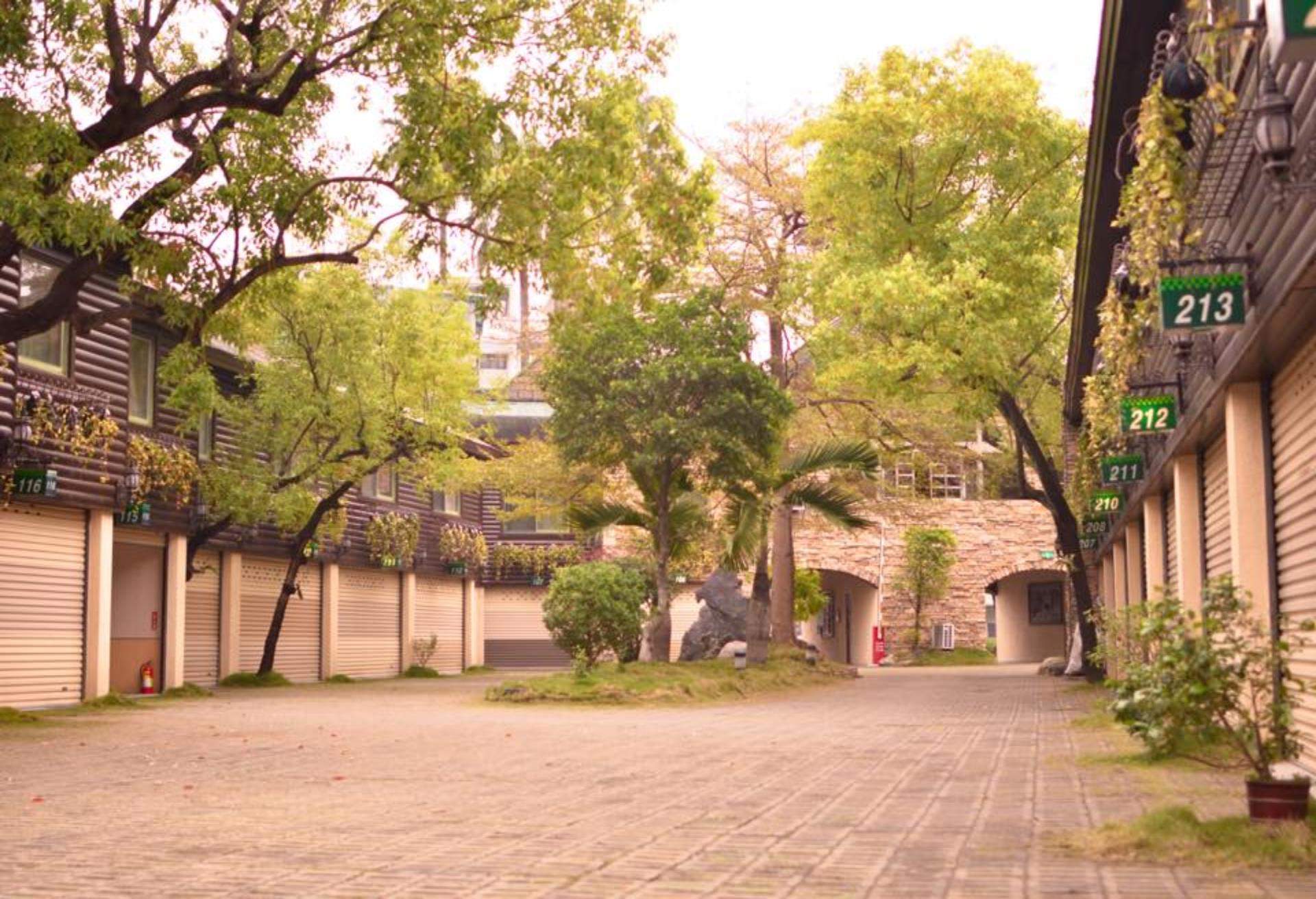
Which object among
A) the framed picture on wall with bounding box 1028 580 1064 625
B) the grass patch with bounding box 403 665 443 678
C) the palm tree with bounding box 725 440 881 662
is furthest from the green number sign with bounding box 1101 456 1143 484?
the framed picture on wall with bounding box 1028 580 1064 625

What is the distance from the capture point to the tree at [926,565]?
145 feet

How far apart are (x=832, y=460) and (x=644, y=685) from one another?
6637 mm

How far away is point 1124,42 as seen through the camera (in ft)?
36.0

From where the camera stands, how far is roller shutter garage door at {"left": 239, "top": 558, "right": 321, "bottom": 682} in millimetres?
29453

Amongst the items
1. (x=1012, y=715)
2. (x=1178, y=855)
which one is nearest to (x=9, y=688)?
(x=1012, y=715)

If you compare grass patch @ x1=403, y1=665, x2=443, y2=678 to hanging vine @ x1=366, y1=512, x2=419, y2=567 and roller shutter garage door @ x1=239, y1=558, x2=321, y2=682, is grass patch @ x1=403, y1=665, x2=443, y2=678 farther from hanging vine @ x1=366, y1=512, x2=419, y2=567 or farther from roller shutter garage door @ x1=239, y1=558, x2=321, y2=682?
roller shutter garage door @ x1=239, y1=558, x2=321, y2=682

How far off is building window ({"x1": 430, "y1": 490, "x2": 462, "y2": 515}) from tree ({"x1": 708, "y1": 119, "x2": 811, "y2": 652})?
10.6 metres

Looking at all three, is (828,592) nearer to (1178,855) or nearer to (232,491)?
(232,491)

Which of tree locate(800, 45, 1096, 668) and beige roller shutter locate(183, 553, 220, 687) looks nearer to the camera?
tree locate(800, 45, 1096, 668)

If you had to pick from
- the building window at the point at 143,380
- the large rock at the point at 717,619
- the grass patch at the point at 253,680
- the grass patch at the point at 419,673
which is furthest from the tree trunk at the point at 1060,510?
the grass patch at the point at 419,673

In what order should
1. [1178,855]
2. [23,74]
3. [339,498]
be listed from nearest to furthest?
[1178,855]
[23,74]
[339,498]

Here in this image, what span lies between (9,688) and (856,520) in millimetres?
13136

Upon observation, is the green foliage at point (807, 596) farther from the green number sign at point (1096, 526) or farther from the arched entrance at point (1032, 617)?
the green number sign at point (1096, 526)

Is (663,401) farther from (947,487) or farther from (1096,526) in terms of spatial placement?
(947,487)
